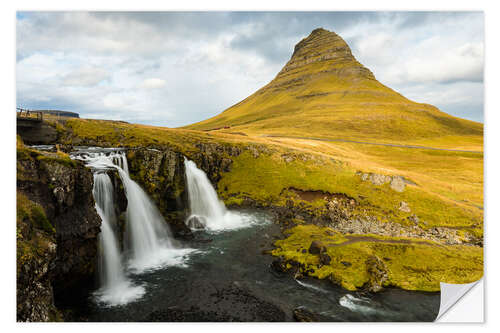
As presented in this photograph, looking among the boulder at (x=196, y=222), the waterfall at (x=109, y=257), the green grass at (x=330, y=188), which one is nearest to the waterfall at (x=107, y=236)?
the waterfall at (x=109, y=257)

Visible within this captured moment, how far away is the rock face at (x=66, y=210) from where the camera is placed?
12.9 meters

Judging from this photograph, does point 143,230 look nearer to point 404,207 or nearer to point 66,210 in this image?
point 66,210

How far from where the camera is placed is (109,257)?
17.3m

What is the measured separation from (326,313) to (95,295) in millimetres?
13571

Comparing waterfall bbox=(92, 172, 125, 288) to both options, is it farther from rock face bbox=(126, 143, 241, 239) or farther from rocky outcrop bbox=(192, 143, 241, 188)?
rocky outcrop bbox=(192, 143, 241, 188)

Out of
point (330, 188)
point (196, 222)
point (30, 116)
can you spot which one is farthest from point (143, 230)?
point (330, 188)

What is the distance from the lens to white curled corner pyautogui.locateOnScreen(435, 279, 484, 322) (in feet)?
40.3

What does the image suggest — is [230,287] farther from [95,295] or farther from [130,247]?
[130,247]

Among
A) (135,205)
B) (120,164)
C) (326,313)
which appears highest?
(120,164)

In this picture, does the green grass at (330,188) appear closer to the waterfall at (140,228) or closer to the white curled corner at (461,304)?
the white curled corner at (461,304)

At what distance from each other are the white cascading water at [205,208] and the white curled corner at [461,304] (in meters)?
18.8

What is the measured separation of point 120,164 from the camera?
23984 millimetres

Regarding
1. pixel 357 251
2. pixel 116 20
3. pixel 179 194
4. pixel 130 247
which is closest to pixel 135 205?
pixel 130 247

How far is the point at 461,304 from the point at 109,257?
848 inches
